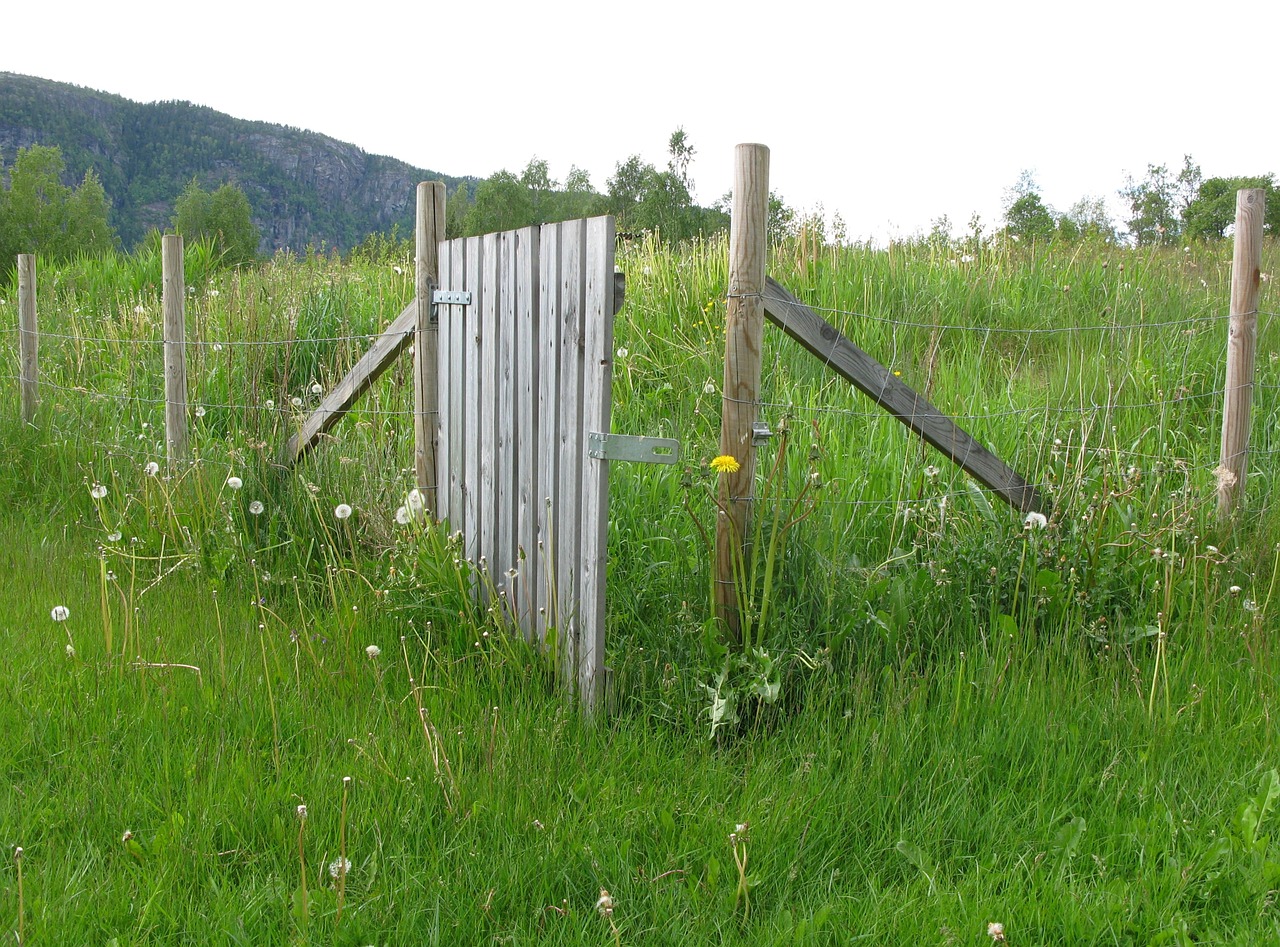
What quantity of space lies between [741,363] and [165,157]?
148 meters

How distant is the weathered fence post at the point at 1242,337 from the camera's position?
4.67 metres

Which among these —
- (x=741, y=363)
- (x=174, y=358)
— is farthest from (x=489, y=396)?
(x=174, y=358)

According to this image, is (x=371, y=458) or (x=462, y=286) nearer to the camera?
(x=462, y=286)

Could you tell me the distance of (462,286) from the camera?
4215mm

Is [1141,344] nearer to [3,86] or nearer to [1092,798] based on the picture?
[1092,798]

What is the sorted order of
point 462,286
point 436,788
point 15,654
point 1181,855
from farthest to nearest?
1. point 462,286
2. point 15,654
3. point 436,788
4. point 1181,855

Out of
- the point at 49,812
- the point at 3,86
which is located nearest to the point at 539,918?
the point at 49,812

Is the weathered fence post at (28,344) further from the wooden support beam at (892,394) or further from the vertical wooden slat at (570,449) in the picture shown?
the wooden support beam at (892,394)

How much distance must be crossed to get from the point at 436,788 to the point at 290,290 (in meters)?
6.42

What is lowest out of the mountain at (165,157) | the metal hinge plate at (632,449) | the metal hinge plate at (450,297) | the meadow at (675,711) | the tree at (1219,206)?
the meadow at (675,711)

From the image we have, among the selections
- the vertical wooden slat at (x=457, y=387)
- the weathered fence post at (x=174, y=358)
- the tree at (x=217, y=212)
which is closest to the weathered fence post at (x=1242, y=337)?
the vertical wooden slat at (x=457, y=387)

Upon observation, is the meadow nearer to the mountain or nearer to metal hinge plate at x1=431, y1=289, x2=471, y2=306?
metal hinge plate at x1=431, y1=289, x2=471, y2=306

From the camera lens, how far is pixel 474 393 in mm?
4129

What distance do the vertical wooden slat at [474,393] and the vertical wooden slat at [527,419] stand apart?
1.32 ft
